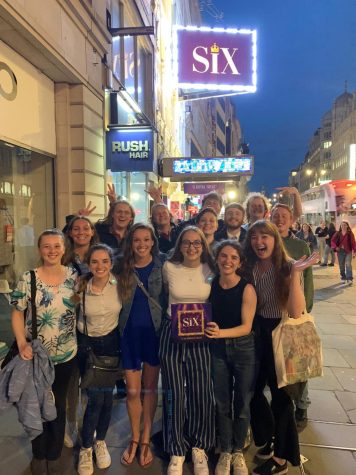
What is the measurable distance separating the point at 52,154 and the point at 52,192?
0.68m

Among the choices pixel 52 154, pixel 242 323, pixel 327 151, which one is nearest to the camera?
pixel 242 323

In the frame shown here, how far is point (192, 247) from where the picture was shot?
3.00m

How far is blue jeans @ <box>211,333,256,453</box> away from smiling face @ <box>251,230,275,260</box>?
0.61m

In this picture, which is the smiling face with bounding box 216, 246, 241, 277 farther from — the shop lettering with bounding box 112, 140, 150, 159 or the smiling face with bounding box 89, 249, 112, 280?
A: the shop lettering with bounding box 112, 140, 150, 159

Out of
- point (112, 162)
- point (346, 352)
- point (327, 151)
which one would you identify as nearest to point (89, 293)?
point (346, 352)

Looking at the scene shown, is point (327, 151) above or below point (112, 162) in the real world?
above

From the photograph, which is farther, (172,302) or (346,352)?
(346,352)

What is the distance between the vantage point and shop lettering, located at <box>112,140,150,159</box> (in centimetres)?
866

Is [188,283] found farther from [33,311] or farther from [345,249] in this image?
[345,249]

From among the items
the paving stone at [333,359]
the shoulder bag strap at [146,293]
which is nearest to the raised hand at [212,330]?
the shoulder bag strap at [146,293]

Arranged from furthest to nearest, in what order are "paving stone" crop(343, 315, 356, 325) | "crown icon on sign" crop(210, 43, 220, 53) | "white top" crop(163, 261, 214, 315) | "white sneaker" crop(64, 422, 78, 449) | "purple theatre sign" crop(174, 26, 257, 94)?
"purple theatre sign" crop(174, 26, 257, 94)
"crown icon on sign" crop(210, 43, 220, 53)
"paving stone" crop(343, 315, 356, 325)
"white sneaker" crop(64, 422, 78, 449)
"white top" crop(163, 261, 214, 315)

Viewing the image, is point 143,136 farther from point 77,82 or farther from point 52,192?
point 52,192

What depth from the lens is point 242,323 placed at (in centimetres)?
285

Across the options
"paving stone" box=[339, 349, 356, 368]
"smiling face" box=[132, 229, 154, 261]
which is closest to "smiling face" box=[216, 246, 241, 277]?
"smiling face" box=[132, 229, 154, 261]
